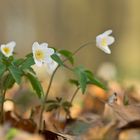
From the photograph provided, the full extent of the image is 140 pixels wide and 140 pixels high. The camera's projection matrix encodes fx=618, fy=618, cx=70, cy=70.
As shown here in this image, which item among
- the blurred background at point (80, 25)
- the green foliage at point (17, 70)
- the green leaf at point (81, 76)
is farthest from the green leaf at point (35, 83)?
the blurred background at point (80, 25)

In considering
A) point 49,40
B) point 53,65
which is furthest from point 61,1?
point 53,65

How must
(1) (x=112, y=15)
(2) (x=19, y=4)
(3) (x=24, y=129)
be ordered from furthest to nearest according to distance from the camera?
1. (1) (x=112, y=15)
2. (2) (x=19, y=4)
3. (3) (x=24, y=129)

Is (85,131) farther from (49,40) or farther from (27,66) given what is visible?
(49,40)

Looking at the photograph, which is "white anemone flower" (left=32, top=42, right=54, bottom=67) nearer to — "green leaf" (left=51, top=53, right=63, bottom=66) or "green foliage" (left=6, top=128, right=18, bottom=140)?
"green leaf" (left=51, top=53, right=63, bottom=66)

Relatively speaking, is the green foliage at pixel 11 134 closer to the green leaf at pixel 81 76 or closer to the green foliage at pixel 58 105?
the green leaf at pixel 81 76

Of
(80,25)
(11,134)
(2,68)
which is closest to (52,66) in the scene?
(2,68)

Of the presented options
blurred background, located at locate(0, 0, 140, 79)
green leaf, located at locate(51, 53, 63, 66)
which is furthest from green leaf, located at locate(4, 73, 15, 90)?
blurred background, located at locate(0, 0, 140, 79)
